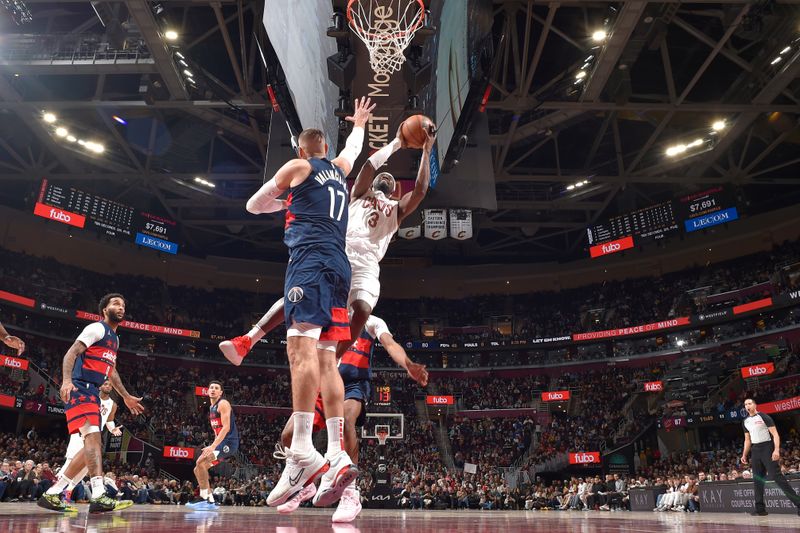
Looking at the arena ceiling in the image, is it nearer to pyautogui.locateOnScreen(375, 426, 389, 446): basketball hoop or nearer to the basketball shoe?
pyautogui.locateOnScreen(375, 426, 389, 446): basketball hoop

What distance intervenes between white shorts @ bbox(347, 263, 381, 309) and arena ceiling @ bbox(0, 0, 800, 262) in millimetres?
9971

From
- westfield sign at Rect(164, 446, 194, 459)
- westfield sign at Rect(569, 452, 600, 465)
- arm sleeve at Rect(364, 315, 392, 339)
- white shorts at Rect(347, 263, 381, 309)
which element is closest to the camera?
white shorts at Rect(347, 263, 381, 309)

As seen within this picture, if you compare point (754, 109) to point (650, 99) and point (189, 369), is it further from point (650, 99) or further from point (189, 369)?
point (189, 369)

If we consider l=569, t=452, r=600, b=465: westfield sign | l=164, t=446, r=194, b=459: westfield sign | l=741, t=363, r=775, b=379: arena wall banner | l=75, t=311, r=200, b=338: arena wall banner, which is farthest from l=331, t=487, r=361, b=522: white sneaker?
l=75, t=311, r=200, b=338: arena wall banner

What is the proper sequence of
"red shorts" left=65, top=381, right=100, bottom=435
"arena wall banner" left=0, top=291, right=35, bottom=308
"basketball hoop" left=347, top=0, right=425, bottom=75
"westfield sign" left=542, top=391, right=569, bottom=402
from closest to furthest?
"red shorts" left=65, top=381, right=100, bottom=435 → "basketball hoop" left=347, top=0, right=425, bottom=75 → "arena wall banner" left=0, top=291, right=35, bottom=308 → "westfield sign" left=542, top=391, right=569, bottom=402

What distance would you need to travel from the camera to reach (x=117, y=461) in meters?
23.3

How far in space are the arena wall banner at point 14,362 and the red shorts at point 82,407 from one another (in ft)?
69.3

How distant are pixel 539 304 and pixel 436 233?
65.4 feet

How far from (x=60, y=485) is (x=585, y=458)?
23732 millimetres

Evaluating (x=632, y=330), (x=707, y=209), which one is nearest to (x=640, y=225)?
(x=707, y=209)

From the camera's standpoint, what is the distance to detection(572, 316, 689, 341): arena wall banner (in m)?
28.7

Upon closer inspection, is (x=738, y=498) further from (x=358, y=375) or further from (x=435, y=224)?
(x=358, y=375)

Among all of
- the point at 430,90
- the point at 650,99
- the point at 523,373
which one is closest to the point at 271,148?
the point at 430,90

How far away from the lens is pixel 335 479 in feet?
11.4
